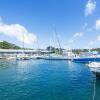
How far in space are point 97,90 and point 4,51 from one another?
146124mm

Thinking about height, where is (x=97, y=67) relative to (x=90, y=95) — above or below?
above

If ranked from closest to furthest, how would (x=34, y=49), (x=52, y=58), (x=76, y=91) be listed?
1. (x=76, y=91)
2. (x=52, y=58)
3. (x=34, y=49)

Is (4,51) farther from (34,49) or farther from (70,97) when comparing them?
(70,97)

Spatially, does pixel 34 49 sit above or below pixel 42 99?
above

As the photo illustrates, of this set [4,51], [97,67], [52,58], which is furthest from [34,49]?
[97,67]

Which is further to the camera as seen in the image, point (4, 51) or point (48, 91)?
point (4, 51)

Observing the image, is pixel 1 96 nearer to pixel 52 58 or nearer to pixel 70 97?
pixel 70 97

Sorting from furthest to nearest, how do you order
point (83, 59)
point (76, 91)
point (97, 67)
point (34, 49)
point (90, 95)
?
point (34, 49), point (83, 59), point (97, 67), point (76, 91), point (90, 95)

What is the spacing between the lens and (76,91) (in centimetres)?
3216

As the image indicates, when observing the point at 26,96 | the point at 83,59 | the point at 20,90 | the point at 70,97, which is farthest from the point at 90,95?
the point at 83,59

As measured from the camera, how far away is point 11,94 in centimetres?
3031

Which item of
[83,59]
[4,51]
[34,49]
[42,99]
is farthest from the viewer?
[34,49]

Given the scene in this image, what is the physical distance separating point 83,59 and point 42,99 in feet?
294

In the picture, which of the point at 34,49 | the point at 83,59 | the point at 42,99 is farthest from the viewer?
the point at 34,49
